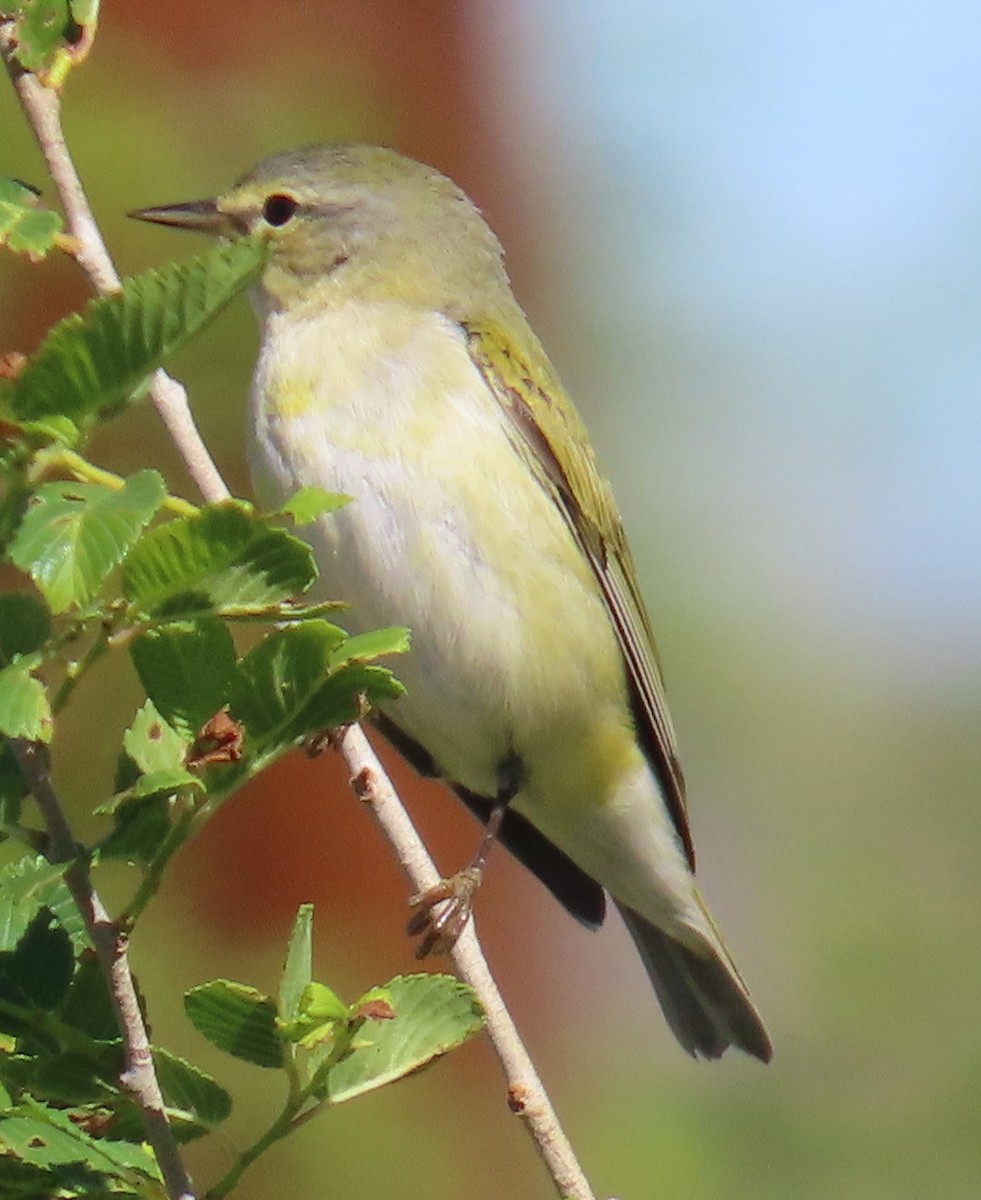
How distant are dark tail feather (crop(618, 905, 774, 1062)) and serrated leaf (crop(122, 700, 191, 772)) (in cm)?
236

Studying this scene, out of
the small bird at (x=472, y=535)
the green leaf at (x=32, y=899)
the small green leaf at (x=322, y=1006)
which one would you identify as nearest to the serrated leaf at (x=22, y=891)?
the green leaf at (x=32, y=899)

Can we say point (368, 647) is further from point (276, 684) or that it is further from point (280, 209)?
point (280, 209)

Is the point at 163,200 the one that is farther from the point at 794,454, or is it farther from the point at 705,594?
the point at 794,454

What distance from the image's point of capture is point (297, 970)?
58.5 inches

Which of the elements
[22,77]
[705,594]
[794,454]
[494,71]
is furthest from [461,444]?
[794,454]

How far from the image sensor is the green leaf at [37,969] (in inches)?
57.0

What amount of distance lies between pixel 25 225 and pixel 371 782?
1.07 m

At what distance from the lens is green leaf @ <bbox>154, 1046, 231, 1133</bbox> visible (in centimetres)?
151

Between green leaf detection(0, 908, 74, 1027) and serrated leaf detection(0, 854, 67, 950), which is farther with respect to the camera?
green leaf detection(0, 908, 74, 1027)

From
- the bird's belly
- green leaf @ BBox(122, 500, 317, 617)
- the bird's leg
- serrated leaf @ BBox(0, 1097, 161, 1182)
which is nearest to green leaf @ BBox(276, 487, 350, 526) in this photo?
green leaf @ BBox(122, 500, 317, 617)

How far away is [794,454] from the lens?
31.3ft

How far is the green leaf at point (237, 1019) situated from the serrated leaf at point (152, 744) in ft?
0.59

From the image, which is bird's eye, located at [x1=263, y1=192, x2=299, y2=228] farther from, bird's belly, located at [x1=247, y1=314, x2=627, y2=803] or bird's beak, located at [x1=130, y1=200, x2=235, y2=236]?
bird's belly, located at [x1=247, y1=314, x2=627, y2=803]

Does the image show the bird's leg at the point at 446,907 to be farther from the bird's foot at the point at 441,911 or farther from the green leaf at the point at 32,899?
the green leaf at the point at 32,899
